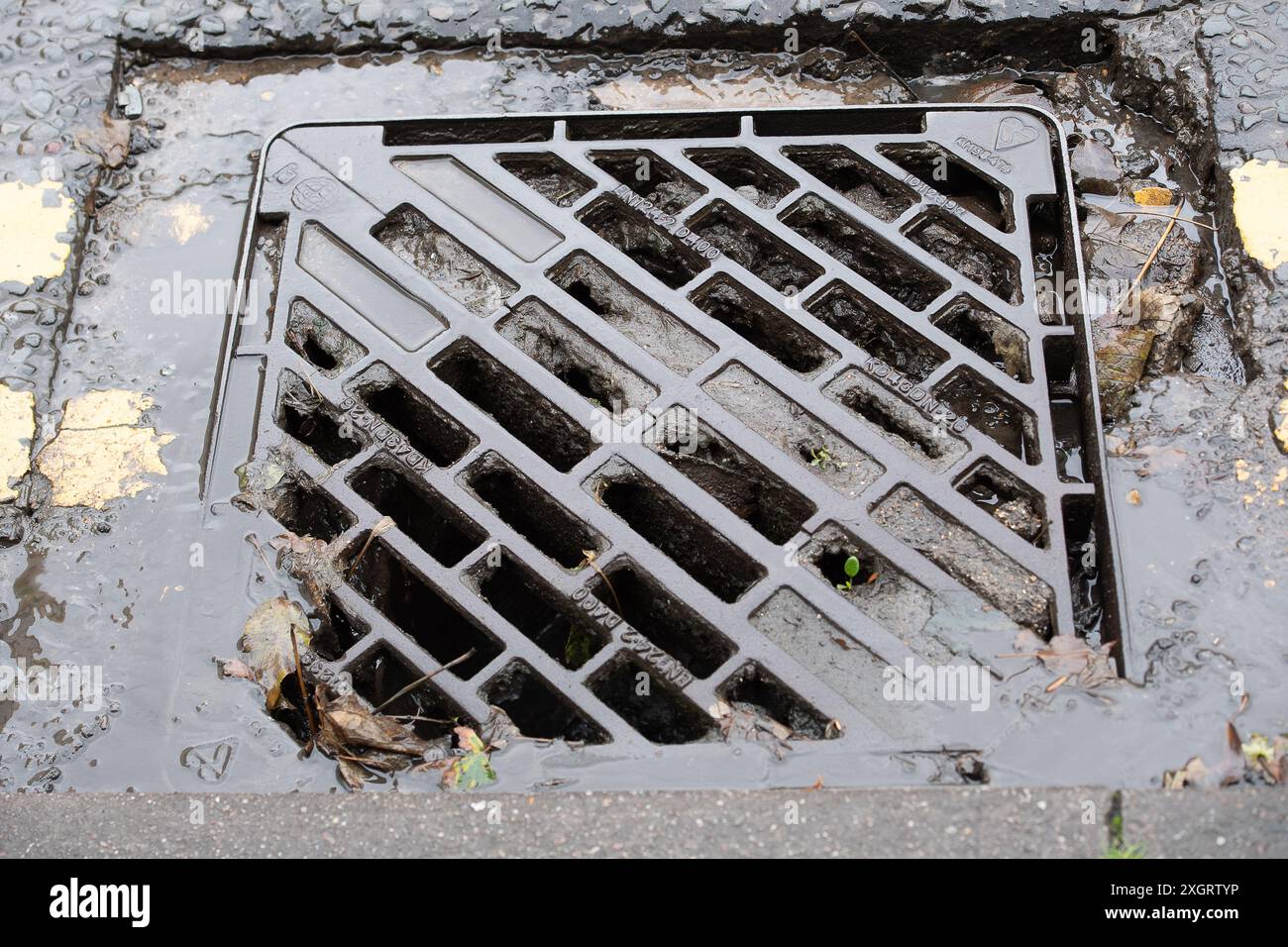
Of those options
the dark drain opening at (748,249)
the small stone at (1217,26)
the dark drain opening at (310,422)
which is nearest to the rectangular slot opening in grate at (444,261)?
the dark drain opening at (310,422)

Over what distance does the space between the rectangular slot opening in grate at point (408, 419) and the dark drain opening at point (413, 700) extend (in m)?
0.42

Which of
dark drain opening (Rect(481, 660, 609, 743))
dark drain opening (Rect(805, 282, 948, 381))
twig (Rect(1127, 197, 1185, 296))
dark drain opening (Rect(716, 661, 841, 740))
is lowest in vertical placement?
dark drain opening (Rect(716, 661, 841, 740))

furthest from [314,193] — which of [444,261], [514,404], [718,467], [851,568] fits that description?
[851,568]

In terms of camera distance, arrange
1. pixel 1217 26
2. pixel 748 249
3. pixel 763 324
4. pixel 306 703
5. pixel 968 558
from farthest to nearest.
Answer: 1. pixel 1217 26
2. pixel 748 249
3. pixel 763 324
4. pixel 968 558
5. pixel 306 703

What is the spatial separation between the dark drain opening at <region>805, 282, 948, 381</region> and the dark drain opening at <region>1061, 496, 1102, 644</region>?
0.42 meters

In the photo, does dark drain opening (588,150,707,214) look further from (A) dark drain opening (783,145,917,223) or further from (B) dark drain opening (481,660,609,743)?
(B) dark drain opening (481,660,609,743)

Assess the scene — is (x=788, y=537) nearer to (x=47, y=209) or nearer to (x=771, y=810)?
(x=771, y=810)

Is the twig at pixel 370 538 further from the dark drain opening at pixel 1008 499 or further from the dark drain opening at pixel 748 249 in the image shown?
the dark drain opening at pixel 1008 499

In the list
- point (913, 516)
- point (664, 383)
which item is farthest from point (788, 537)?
point (664, 383)

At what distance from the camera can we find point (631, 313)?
2.41 m

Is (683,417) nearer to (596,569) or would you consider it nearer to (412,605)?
(596,569)

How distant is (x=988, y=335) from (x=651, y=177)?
85cm

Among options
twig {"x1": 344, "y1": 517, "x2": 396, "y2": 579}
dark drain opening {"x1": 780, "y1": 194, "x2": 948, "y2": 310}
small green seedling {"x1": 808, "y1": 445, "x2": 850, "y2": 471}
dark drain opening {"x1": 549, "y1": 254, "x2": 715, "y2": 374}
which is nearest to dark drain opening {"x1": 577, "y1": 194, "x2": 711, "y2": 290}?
dark drain opening {"x1": 549, "y1": 254, "x2": 715, "y2": 374}

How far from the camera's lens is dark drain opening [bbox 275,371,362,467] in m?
2.31
